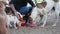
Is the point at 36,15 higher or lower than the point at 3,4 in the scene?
lower

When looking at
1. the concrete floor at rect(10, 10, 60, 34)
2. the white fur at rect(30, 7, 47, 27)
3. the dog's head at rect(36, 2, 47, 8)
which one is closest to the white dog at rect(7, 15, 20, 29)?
the concrete floor at rect(10, 10, 60, 34)

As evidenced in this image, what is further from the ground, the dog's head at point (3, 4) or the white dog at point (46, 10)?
the dog's head at point (3, 4)

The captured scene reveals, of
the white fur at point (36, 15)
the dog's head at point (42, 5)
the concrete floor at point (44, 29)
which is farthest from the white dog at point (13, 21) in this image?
the dog's head at point (42, 5)

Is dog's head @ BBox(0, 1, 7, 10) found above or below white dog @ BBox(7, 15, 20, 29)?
above

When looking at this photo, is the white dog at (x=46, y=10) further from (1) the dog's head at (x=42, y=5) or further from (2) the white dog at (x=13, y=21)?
(2) the white dog at (x=13, y=21)

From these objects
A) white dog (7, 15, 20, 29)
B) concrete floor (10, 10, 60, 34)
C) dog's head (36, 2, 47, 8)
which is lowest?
concrete floor (10, 10, 60, 34)

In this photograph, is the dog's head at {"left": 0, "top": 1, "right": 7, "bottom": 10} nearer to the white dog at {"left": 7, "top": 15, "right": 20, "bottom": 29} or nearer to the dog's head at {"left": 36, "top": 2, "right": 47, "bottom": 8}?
the white dog at {"left": 7, "top": 15, "right": 20, "bottom": 29}

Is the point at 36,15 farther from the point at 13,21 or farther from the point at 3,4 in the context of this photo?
the point at 3,4

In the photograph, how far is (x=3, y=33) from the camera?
1.57 meters

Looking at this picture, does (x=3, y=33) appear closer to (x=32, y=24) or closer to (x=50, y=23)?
(x=32, y=24)

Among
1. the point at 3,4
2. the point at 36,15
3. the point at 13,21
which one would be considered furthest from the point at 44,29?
the point at 3,4

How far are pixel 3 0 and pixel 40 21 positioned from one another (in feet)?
1.75

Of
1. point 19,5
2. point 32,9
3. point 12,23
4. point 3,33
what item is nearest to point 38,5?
point 32,9

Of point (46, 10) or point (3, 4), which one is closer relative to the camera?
point (3, 4)
